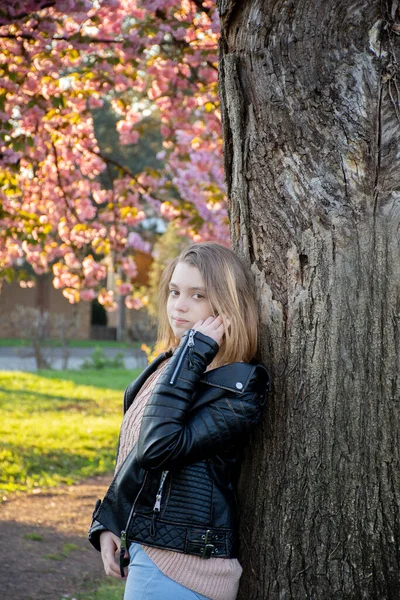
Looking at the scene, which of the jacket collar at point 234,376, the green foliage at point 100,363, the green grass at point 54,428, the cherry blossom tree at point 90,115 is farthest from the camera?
the green foliage at point 100,363

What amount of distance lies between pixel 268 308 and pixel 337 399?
0.37 m

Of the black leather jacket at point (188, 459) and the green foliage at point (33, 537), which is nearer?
the black leather jacket at point (188, 459)

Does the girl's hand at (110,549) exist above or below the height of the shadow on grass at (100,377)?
above

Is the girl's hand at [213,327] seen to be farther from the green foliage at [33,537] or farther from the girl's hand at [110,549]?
the green foliage at [33,537]

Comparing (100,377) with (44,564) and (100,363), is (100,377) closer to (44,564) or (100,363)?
(100,363)

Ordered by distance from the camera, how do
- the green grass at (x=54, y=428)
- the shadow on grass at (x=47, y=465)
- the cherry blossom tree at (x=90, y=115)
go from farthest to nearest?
the green grass at (x=54, y=428), the shadow on grass at (x=47, y=465), the cherry blossom tree at (x=90, y=115)

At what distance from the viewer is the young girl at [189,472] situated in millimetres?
2002

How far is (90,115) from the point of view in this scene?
6961 millimetres

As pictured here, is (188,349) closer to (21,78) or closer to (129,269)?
(21,78)

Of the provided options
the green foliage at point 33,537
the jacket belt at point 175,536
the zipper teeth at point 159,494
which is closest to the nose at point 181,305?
the zipper teeth at point 159,494

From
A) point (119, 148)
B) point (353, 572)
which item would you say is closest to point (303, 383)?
point (353, 572)

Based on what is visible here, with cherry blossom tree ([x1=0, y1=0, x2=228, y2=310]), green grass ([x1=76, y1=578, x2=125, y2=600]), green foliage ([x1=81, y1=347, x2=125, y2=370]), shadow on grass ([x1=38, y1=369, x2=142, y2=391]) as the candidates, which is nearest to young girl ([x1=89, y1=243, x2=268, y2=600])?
green grass ([x1=76, y1=578, x2=125, y2=600])

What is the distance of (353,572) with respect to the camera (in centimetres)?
213

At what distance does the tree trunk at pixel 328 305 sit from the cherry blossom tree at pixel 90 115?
10.8ft
